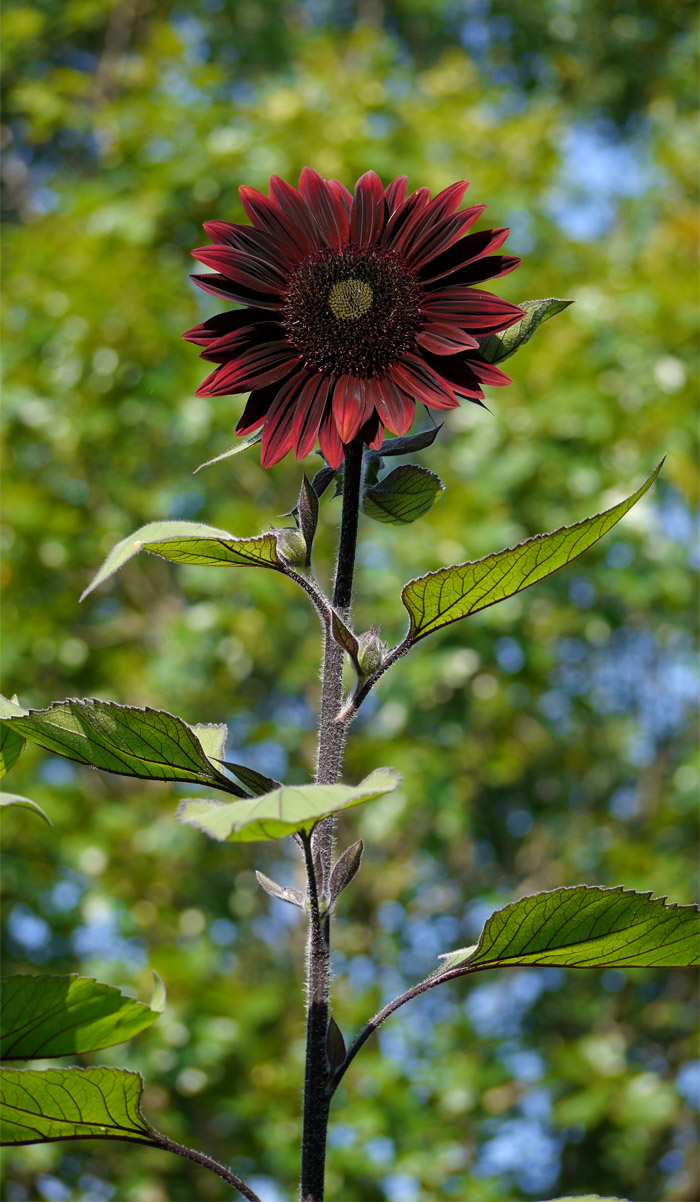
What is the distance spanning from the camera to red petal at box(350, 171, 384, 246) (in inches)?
23.0

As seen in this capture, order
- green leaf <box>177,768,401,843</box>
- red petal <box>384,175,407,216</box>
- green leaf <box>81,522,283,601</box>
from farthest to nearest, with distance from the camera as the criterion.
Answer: red petal <box>384,175,407,216</box> < green leaf <box>81,522,283,601</box> < green leaf <box>177,768,401,843</box>

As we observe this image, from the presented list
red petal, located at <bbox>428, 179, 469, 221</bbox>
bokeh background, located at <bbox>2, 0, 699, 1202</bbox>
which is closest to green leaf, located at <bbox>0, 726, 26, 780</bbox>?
red petal, located at <bbox>428, 179, 469, 221</bbox>

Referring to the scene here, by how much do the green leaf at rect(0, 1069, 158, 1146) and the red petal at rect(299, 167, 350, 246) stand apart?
1.43 ft

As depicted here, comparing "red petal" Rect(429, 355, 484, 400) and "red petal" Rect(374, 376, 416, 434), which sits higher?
"red petal" Rect(429, 355, 484, 400)

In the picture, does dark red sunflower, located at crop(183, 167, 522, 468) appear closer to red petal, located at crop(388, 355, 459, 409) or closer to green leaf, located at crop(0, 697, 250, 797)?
red petal, located at crop(388, 355, 459, 409)

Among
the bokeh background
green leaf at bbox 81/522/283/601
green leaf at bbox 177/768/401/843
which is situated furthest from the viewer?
the bokeh background

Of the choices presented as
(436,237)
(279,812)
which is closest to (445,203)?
(436,237)

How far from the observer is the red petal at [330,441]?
1.76 ft

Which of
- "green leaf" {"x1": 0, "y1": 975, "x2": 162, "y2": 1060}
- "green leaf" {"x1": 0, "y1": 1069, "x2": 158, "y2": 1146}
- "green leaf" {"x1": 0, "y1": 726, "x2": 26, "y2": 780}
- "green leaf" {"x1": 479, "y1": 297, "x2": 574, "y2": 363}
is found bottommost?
"green leaf" {"x1": 0, "y1": 1069, "x2": 158, "y2": 1146}

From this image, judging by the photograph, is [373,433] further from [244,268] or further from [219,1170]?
[219,1170]

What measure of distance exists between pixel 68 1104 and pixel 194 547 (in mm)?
274

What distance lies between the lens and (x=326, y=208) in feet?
1.93

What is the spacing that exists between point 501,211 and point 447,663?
132 centimetres

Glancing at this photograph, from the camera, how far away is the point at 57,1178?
238cm
